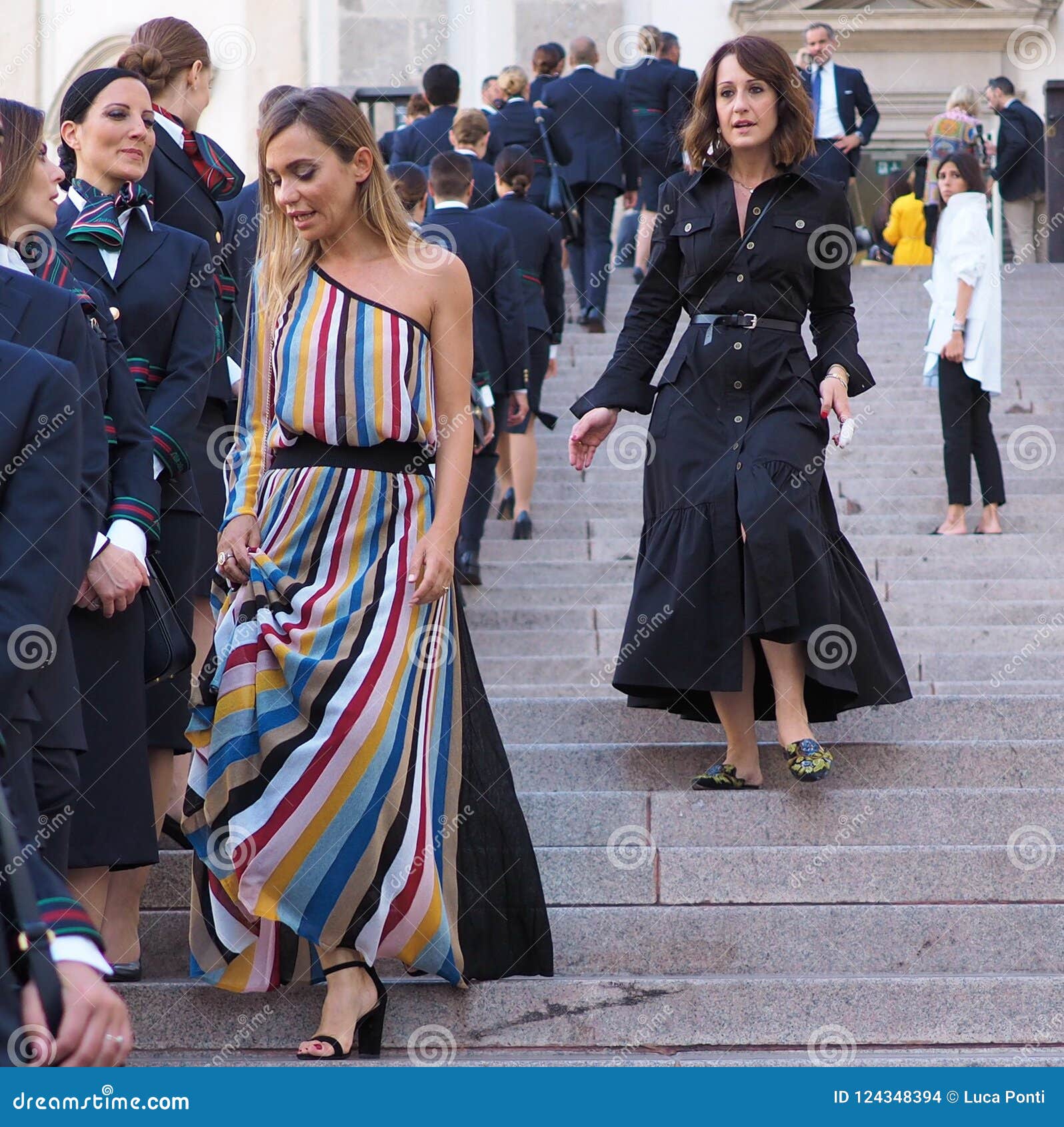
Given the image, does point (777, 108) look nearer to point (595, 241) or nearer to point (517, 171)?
point (517, 171)

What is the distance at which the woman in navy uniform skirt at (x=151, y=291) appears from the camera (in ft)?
14.7

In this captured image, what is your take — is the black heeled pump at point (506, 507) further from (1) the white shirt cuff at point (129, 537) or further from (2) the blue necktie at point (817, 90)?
(1) the white shirt cuff at point (129, 537)

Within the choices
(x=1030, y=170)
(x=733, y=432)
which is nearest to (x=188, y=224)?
(x=733, y=432)

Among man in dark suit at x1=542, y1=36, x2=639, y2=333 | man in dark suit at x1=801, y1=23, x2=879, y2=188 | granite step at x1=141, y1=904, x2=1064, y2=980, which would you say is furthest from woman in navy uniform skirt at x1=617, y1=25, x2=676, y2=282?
granite step at x1=141, y1=904, x2=1064, y2=980

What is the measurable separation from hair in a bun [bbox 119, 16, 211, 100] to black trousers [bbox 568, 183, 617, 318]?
251 inches

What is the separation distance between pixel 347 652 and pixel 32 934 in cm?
194

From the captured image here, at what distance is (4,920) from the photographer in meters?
2.25

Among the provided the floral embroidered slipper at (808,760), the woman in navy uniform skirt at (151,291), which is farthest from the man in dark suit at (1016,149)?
the woman in navy uniform skirt at (151,291)

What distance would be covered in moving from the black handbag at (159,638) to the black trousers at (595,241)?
301 inches

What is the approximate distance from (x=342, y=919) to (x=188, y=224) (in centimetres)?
222

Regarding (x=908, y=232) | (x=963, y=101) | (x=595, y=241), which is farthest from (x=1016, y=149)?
(x=595, y=241)

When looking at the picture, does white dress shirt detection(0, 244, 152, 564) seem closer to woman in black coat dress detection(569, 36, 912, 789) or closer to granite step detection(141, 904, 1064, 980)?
granite step detection(141, 904, 1064, 980)

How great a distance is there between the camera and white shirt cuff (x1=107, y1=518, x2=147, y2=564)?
3.88 meters

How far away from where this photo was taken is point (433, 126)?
1045cm
